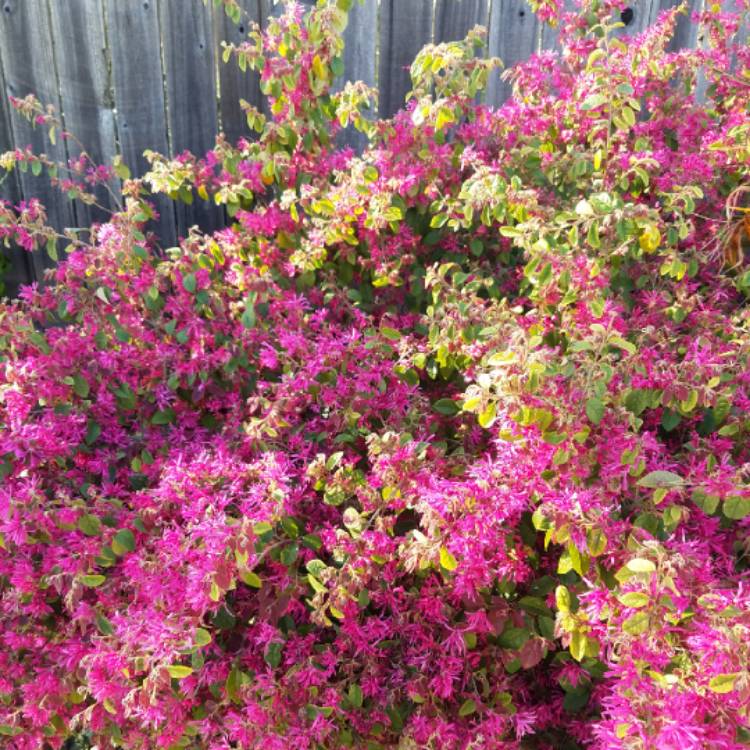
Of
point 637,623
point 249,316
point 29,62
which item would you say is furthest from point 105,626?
point 29,62

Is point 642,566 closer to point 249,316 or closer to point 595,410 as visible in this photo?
point 595,410

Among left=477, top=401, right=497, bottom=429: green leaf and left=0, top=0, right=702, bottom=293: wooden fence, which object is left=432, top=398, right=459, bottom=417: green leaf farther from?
left=0, top=0, right=702, bottom=293: wooden fence


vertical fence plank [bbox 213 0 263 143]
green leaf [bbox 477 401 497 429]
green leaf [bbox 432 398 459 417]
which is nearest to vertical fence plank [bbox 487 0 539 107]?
vertical fence plank [bbox 213 0 263 143]

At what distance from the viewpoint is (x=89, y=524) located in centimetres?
142

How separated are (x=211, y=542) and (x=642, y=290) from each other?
1.32 metres

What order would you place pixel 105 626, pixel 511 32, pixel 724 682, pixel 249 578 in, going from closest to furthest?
pixel 724 682
pixel 249 578
pixel 105 626
pixel 511 32

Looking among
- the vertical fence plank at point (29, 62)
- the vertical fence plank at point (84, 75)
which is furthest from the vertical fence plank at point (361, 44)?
the vertical fence plank at point (29, 62)

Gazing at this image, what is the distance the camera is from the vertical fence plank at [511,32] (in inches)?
113

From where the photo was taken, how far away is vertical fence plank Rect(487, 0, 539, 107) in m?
2.87

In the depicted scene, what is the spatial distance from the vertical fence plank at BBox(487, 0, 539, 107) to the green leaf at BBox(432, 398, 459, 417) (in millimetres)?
1777

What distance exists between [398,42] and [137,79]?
38.7 inches

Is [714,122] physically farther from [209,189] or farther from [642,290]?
[209,189]

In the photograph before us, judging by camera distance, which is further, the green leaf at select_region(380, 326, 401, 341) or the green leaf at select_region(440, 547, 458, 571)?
the green leaf at select_region(380, 326, 401, 341)

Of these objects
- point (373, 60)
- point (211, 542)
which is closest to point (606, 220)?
point (211, 542)
